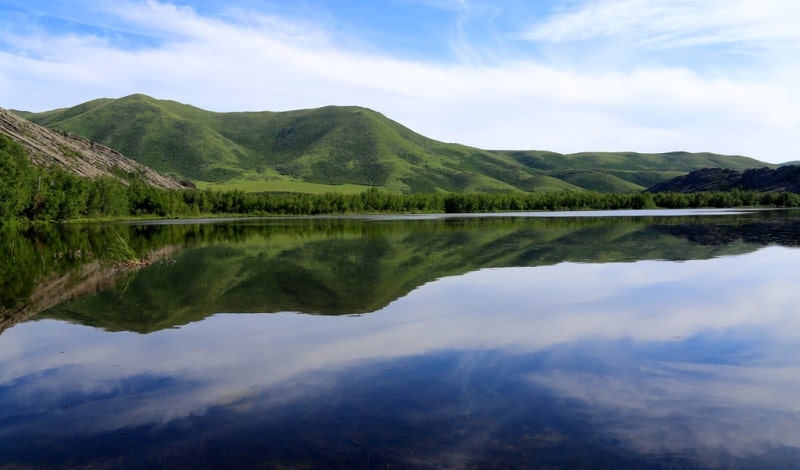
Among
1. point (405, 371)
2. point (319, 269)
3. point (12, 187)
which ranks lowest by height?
point (319, 269)

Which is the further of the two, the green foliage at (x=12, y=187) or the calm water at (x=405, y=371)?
the green foliage at (x=12, y=187)

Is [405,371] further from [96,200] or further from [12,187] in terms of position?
[96,200]

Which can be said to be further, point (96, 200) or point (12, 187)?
point (96, 200)

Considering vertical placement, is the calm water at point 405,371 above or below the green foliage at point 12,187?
below

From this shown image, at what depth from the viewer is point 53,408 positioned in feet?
40.3

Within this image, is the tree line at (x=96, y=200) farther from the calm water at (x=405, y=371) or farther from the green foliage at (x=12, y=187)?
the calm water at (x=405, y=371)

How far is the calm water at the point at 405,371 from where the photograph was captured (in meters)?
9.98

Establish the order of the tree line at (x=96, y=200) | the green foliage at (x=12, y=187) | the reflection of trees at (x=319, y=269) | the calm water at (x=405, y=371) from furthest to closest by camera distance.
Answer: the tree line at (x=96, y=200) < the green foliage at (x=12, y=187) < the reflection of trees at (x=319, y=269) < the calm water at (x=405, y=371)

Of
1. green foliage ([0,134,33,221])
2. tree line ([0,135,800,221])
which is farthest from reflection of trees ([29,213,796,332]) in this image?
tree line ([0,135,800,221])

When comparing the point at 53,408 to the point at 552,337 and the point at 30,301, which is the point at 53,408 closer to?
the point at 552,337

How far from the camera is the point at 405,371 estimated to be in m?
14.6

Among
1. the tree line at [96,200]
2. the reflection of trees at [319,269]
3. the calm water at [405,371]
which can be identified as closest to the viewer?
the calm water at [405,371]

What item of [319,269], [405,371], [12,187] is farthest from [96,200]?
[405,371]

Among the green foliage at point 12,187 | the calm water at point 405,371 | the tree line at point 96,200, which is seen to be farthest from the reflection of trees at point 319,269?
the tree line at point 96,200
